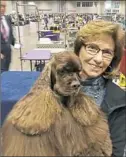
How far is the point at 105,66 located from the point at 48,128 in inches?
13.4

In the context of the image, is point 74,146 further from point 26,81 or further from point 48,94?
point 26,81

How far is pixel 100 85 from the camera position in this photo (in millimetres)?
900

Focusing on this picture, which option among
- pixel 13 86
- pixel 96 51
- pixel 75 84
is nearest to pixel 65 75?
pixel 75 84

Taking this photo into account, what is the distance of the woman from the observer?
81cm

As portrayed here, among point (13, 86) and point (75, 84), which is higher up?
point (75, 84)

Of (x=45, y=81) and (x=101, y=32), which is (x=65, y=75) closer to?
(x=45, y=81)

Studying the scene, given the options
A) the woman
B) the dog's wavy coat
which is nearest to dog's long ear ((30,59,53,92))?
the dog's wavy coat

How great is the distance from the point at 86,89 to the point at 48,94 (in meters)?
0.31

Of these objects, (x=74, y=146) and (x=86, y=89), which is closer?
(x=74, y=146)

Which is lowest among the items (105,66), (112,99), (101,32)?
(112,99)

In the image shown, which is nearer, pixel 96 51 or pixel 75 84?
pixel 75 84

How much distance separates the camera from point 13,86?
1.94 meters

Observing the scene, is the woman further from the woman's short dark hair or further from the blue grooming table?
the blue grooming table

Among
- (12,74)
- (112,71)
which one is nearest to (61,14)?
(12,74)
